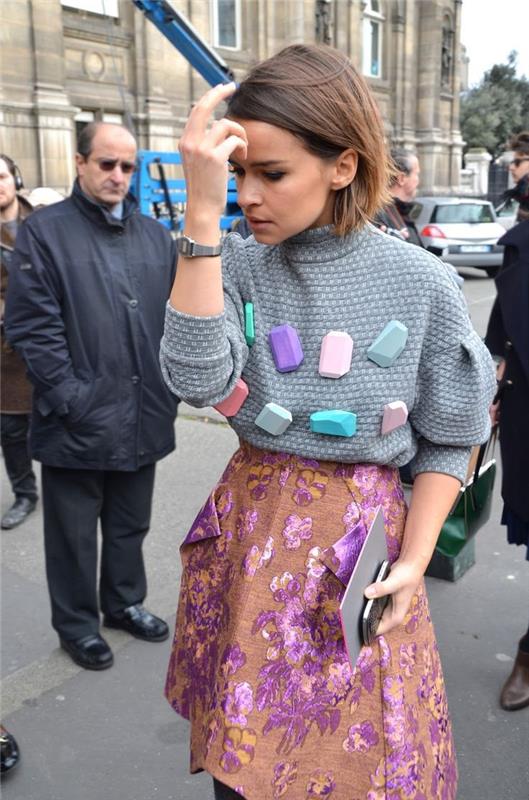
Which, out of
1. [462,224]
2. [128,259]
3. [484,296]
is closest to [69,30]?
[462,224]

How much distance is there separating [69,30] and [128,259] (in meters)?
16.6

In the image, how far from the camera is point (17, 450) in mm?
4738

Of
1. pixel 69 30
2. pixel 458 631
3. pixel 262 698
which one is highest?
pixel 69 30

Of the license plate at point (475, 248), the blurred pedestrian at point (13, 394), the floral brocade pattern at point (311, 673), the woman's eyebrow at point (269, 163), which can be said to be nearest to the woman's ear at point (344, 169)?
the woman's eyebrow at point (269, 163)

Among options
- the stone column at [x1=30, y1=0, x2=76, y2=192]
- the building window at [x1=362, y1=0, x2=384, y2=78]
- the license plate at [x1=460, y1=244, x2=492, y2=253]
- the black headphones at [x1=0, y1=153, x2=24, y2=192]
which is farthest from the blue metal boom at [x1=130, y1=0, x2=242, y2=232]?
the building window at [x1=362, y1=0, x2=384, y2=78]

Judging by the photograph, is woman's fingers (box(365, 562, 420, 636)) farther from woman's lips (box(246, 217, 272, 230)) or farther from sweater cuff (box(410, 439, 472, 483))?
woman's lips (box(246, 217, 272, 230))

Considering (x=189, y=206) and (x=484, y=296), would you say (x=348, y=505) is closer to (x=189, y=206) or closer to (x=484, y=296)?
(x=189, y=206)

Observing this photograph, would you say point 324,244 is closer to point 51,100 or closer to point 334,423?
point 334,423

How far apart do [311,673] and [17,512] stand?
3.58 metres

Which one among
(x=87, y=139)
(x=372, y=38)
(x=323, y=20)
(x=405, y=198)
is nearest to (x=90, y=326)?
(x=87, y=139)

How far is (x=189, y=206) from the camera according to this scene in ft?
4.23

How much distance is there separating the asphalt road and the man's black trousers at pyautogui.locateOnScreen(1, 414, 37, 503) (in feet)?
1.02

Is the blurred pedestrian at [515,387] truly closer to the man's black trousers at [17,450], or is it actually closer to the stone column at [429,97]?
the man's black trousers at [17,450]

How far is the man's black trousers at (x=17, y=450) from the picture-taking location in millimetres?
4672
